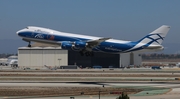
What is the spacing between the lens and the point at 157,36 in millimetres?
73938

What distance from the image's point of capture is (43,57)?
5448 inches

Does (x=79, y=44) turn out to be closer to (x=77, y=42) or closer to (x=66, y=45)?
(x=77, y=42)

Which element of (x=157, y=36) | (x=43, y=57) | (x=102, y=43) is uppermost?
(x=157, y=36)

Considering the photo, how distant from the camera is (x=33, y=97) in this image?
41.1m

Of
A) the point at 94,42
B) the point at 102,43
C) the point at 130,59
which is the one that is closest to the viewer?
the point at 94,42

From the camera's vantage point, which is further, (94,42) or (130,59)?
(130,59)

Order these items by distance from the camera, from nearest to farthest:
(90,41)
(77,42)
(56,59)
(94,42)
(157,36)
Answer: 1. (77,42)
2. (157,36)
3. (90,41)
4. (94,42)
5. (56,59)

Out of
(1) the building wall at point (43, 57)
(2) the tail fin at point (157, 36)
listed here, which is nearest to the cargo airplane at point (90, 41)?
(2) the tail fin at point (157, 36)

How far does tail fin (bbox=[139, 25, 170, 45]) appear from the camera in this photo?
7369 cm

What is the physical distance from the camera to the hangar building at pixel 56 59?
13775 cm

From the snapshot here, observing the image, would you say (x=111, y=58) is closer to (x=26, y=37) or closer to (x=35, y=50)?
(x=35, y=50)

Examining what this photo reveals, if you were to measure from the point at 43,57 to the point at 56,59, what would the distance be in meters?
4.94

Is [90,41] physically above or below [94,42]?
above

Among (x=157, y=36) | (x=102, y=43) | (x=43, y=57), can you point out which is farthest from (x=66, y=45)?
(x=43, y=57)
